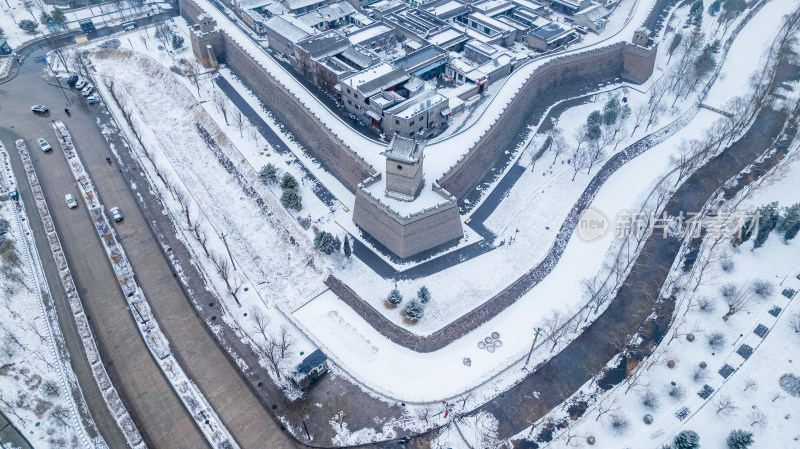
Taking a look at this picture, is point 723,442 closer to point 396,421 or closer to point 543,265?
point 543,265

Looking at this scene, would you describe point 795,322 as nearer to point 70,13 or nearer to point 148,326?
point 148,326

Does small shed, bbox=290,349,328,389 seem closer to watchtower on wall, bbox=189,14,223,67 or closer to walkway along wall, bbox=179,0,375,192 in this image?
walkway along wall, bbox=179,0,375,192

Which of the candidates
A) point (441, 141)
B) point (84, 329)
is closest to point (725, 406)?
point (441, 141)

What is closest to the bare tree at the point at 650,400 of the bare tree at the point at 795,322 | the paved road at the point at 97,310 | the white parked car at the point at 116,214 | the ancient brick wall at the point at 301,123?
the bare tree at the point at 795,322

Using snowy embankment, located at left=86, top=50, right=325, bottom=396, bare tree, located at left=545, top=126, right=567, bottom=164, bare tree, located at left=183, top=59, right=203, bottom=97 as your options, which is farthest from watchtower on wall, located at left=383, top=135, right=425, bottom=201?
bare tree, located at left=183, top=59, right=203, bottom=97

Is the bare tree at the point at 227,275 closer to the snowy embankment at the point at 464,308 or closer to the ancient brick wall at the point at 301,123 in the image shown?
the snowy embankment at the point at 464,308

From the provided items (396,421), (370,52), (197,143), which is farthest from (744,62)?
(197,143)

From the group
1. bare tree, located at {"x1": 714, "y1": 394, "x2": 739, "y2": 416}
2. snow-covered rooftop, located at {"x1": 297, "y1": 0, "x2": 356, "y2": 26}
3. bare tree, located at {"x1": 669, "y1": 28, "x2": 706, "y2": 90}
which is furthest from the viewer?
snow-covered rooftop, located at {"x1": 297, "y1": 0, "x2": 356, "y2": 26}
